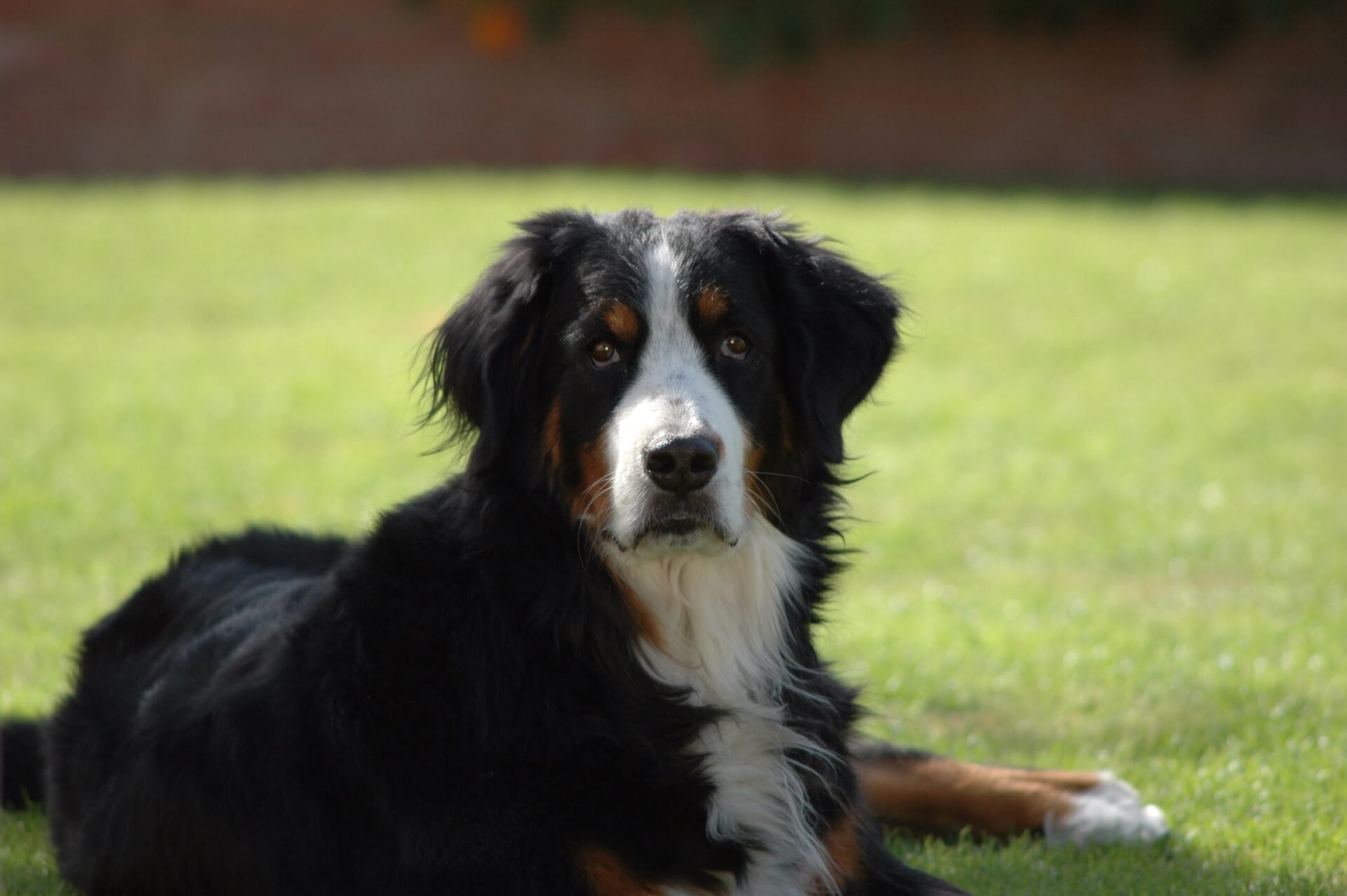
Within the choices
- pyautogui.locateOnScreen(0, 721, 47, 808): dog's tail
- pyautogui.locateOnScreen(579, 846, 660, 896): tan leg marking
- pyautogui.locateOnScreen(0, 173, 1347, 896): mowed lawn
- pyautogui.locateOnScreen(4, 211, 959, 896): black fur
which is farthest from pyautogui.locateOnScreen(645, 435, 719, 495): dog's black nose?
pyautogui.locateOnScreen(0, 721, 47, 808): dog's tail

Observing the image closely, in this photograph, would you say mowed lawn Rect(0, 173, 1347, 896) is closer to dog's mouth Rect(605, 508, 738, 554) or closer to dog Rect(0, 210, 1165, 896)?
dog Rect(0, 210, 1165, 896)

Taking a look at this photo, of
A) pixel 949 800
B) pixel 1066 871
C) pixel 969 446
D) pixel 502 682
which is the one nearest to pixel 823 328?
pixel 502 682

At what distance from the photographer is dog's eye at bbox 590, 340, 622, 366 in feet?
12.1

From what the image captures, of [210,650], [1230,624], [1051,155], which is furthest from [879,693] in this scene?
[1051,155]

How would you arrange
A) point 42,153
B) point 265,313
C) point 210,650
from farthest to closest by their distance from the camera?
point 42,153 → point 265,313 → point 210,650

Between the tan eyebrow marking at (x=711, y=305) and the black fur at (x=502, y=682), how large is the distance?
0.20ft

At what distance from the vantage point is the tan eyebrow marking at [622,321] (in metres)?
3.68

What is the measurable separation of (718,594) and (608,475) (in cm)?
44

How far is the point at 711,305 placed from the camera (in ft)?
12.2

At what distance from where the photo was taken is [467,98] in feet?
81.1

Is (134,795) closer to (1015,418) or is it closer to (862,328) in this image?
(862,328)

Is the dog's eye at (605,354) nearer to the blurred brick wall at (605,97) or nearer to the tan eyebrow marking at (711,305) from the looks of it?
the tan eyebrow marking at (711,305)

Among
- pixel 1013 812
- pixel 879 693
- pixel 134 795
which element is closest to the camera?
pixel 134 795

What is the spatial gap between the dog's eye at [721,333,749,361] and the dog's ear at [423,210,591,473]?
46 centimetres
